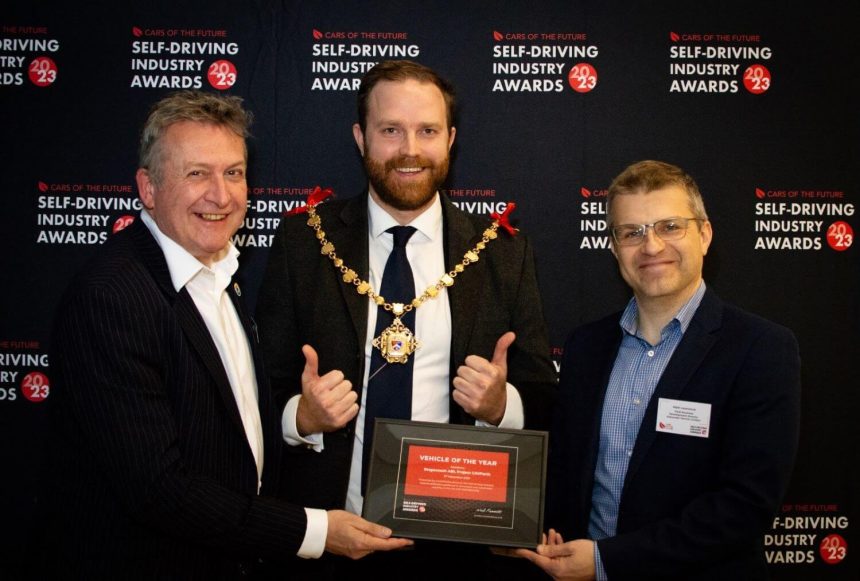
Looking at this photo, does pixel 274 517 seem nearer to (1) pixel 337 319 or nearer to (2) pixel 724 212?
(1) pixel 337 319

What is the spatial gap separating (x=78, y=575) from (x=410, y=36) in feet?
8.27

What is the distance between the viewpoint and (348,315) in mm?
2289

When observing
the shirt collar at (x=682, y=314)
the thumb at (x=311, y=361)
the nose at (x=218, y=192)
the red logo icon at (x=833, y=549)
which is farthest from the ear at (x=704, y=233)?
the red logo icon at (x=833, y=549)

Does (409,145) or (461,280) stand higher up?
(409,145)

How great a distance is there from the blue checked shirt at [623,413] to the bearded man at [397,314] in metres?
0.29

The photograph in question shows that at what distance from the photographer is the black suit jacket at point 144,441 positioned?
5.70 ft

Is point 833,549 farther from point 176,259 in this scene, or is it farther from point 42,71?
point 42,71

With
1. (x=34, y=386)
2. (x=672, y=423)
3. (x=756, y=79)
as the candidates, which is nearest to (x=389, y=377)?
(x=672, y=423)

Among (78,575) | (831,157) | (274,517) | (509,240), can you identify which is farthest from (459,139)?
(78,575)

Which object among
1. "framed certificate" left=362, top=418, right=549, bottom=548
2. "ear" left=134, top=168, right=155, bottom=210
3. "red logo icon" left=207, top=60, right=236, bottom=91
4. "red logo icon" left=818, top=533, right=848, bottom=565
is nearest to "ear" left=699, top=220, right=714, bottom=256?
"framed certificate" left=362, top=418, right=549, bottom=548

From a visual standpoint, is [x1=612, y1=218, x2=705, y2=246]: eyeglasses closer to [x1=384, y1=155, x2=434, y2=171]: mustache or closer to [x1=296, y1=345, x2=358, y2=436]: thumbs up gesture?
[x1=384, y1=155, x2=434, y2=171]: mustache

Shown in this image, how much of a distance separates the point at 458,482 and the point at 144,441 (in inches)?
32.7

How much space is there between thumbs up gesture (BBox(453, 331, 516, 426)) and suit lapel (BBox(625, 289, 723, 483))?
1.40ft

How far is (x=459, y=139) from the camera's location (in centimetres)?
326
